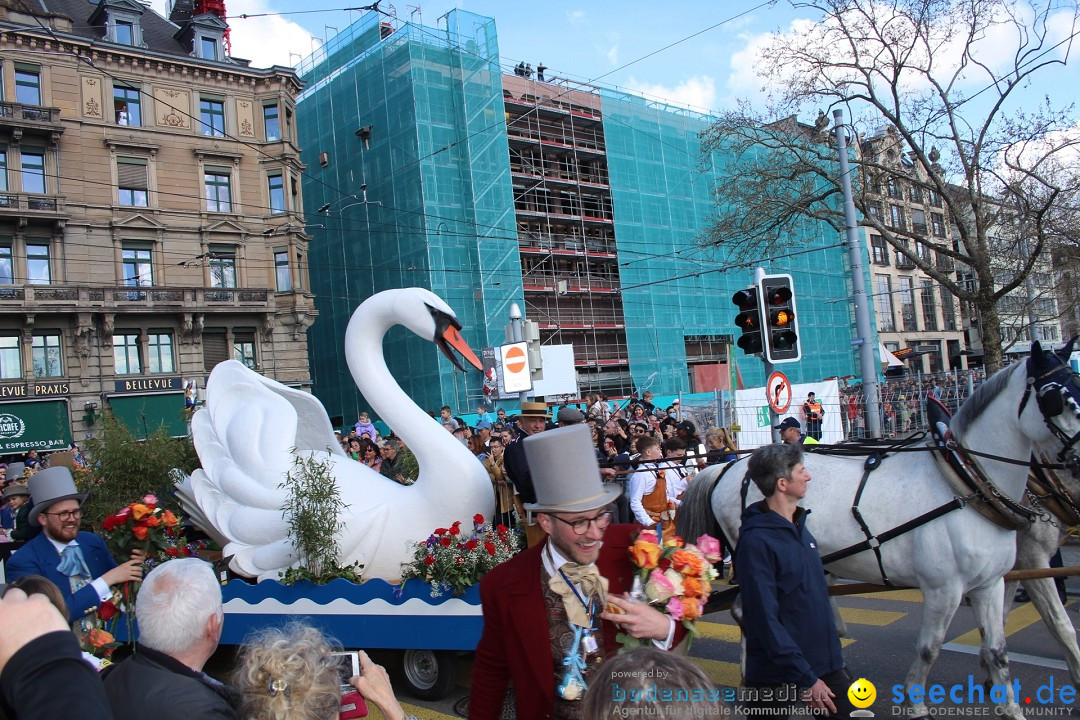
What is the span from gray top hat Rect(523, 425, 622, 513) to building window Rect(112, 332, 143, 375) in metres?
29.2

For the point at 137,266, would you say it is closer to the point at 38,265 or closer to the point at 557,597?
the point at 38,265

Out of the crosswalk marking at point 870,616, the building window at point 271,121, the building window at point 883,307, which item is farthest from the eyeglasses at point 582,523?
the building window at point 883,307

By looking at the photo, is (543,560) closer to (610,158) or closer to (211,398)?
(211,398)

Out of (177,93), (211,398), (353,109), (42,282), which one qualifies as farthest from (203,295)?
(211,398)

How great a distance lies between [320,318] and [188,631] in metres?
35.2

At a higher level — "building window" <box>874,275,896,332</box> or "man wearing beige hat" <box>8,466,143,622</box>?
"building window" <box>874,275,896,332</box>

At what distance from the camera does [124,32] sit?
29.8 meters

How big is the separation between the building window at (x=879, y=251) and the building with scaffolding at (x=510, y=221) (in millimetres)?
8259

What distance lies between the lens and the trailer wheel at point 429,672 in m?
5.51

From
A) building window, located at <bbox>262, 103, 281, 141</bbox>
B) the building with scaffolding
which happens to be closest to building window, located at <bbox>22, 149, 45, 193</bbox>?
building window, located at <bbox>262, 103, 281, 141</bbox>

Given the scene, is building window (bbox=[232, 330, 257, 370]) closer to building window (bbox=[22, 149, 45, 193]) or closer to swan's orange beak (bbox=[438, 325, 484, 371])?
building window (bbox=[22, 149, 45, 193])

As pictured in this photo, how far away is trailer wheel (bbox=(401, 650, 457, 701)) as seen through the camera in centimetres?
551

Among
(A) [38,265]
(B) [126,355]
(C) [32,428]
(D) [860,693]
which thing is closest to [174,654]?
A: (D) [860,693]

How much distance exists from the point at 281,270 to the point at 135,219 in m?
5.40
